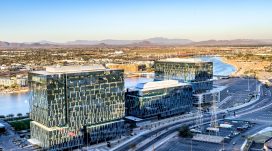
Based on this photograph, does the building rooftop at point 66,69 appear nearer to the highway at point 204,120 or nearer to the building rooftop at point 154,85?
the highway at point 204,120

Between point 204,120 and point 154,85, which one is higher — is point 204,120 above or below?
below

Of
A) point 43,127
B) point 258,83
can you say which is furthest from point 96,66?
point 258,83

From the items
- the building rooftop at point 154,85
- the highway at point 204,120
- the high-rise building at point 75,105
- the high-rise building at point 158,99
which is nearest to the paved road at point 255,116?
the highway at point 204,120

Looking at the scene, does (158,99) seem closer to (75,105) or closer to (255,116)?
(255,116)

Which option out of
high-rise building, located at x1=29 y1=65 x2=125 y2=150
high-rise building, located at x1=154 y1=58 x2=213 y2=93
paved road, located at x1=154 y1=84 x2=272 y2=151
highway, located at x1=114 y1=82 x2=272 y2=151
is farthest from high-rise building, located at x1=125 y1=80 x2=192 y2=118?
high-rise building, located at x1=154 y1=58 x2=213 y2=93

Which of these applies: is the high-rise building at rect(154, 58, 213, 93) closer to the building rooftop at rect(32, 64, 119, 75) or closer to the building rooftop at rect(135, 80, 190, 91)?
the building rooftop at rect(135, 80, 190, 91)

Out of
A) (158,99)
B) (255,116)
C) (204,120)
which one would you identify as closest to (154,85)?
(158,99)
